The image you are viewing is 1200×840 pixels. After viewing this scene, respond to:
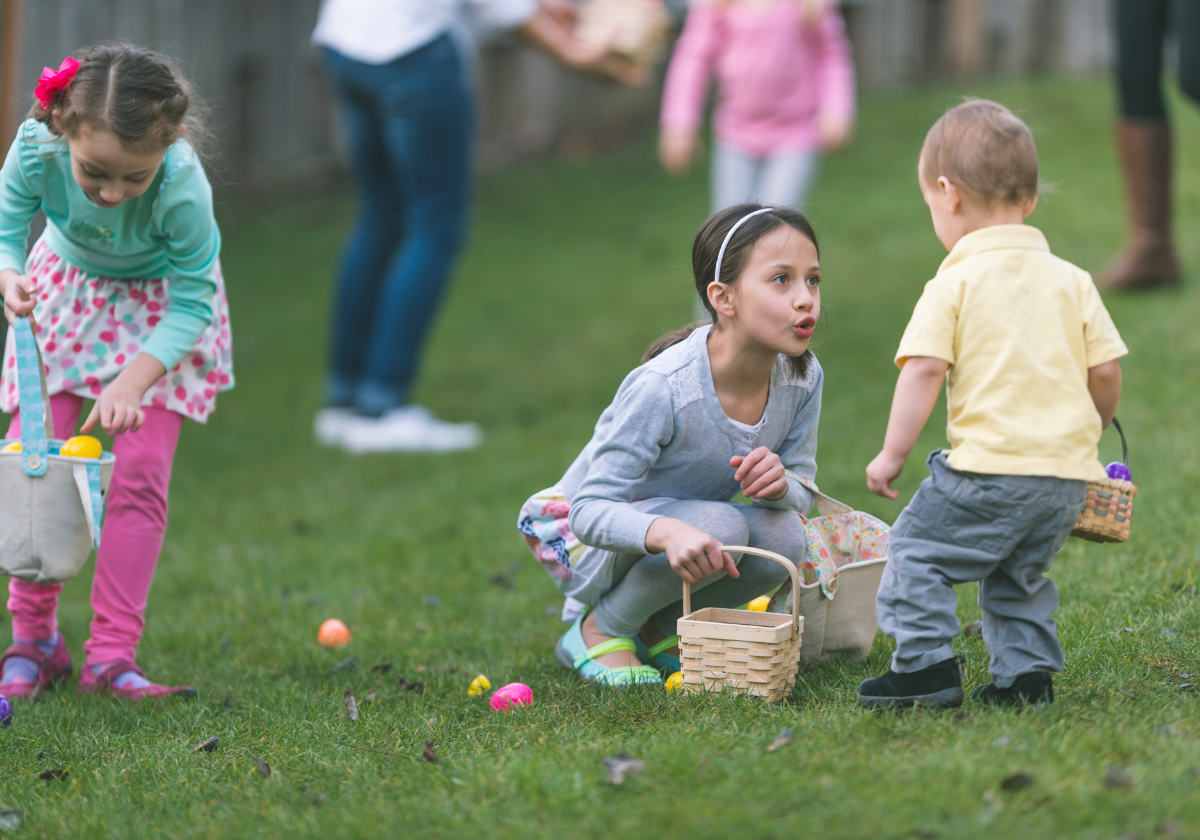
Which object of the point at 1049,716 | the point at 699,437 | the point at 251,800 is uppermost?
the point at 699,437

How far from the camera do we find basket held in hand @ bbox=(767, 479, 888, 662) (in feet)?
9.71

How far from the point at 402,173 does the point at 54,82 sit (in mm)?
3030

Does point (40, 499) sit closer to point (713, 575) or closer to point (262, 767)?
point (262, 767)

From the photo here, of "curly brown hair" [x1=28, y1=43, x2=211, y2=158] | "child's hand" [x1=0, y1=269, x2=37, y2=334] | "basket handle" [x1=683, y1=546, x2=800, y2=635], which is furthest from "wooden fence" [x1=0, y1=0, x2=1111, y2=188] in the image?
"basket handle" [x1=683, y1=546, x2=800, y2=635]

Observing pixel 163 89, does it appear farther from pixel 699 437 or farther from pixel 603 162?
pixel 603 162

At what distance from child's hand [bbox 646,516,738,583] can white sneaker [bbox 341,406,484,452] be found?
144 inches

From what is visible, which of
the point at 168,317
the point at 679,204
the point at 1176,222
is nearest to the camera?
the point at 168,317

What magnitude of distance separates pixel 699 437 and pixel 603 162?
386 inches

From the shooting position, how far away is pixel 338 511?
18.1 feet

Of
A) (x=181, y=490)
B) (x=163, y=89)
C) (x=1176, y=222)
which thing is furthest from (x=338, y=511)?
(x=1176, y=222)

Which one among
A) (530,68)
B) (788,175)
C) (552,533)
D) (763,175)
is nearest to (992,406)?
(552,533)

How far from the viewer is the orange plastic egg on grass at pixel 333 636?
3.76 m

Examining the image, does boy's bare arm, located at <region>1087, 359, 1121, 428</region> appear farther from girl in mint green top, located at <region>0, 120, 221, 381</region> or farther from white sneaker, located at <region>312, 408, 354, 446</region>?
white sneaker, located at <region>312, 408, 354, 446</region>

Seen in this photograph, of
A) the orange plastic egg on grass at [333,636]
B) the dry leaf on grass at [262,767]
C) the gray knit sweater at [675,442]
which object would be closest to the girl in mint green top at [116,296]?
the orange plastic egg on grass at [333,636]
